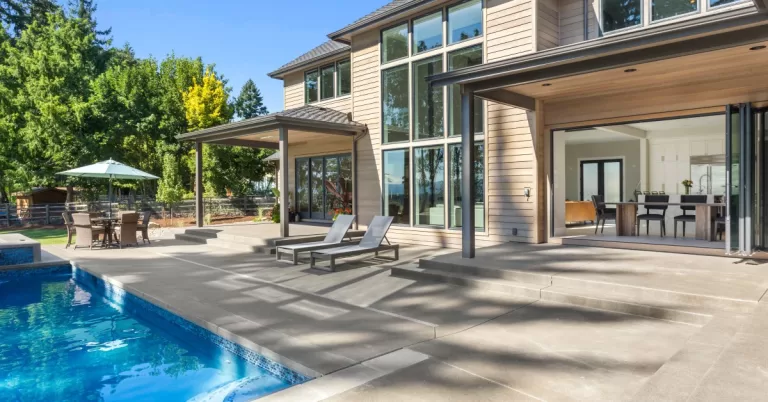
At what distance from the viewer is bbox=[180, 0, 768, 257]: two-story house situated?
Result: 6.68 metres

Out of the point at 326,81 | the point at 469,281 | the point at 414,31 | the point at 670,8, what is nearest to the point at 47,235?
the point at 326,81

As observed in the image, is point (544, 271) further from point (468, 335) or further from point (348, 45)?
point (348, 45)

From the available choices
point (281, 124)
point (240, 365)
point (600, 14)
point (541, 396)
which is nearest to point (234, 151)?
point (281, 124)

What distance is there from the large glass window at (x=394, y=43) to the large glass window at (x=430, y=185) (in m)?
2.41

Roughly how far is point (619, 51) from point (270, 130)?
7713mm

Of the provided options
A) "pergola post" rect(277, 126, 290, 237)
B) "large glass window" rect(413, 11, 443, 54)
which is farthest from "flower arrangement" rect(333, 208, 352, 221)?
"large glass window" rect(413, 11, 443, 54)

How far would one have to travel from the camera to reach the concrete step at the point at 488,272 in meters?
5.98

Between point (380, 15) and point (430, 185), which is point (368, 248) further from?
point (380, 15)

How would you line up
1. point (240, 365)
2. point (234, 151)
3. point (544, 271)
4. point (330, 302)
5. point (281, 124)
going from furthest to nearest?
point (234, 151) < point (281, 124) < point (544, 271) < point (330, 302) < point (240, 365)

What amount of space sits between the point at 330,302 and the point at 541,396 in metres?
3.09

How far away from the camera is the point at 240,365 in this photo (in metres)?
4.29

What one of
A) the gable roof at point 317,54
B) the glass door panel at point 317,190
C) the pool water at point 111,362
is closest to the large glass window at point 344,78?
the gable roof at point 317,54

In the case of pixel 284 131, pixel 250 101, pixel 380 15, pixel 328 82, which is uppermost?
pixel 250 101

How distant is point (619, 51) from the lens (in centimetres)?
588
